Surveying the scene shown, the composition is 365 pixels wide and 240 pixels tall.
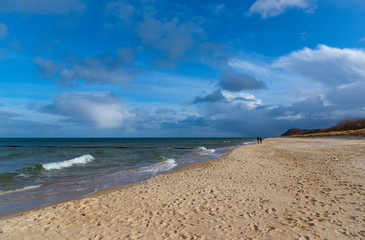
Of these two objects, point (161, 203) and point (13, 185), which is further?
point (13, 185)

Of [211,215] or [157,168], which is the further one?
[157,168]

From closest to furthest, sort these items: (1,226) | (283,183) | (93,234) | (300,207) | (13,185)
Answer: (93,234) → (1,226) → (300,207) → (283,183) → (13,185)

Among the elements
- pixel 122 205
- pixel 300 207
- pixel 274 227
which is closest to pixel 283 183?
pixel 300 207

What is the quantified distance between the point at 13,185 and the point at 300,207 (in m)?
15.1

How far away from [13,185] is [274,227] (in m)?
14.4

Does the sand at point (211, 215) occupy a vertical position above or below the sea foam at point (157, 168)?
above

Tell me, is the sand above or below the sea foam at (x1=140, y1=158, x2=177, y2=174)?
above

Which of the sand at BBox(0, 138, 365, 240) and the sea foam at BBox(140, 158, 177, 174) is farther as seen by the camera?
the sea foam at BBox(140, 158, 177, 174)

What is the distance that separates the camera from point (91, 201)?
320 inches

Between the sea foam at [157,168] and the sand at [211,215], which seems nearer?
the sand at [211,215]

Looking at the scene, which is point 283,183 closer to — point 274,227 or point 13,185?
point 274,227

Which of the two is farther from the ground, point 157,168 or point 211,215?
point 211,215

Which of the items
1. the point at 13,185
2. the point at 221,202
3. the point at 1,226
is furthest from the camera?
the point at 13,185

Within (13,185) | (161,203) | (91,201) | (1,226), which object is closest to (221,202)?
(161,203)
